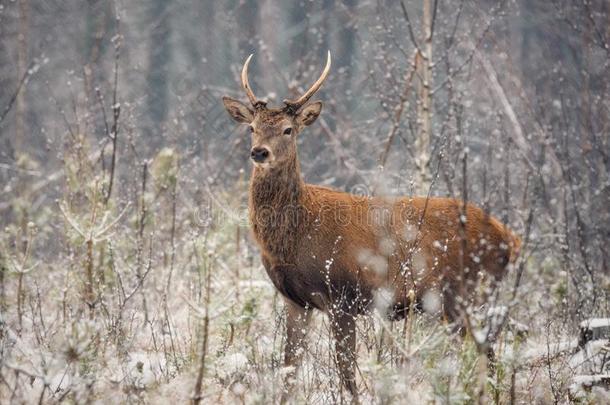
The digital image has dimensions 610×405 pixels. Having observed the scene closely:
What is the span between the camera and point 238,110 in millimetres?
5988

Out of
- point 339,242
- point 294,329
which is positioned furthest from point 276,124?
point 294,329

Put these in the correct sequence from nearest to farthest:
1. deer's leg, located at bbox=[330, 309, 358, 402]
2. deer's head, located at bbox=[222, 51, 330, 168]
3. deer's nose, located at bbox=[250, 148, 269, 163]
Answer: deer's leg, located at bbox=[330, 309, 358, 402] → deer's nose, located at bbox=[250, 148, 269, 163] → deer's head, located at bbox=[222, 51, 330, 168]

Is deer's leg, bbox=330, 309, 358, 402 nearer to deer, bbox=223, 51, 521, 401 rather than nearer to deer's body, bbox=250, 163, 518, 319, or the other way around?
deer, bbox=223, 51, 521, 401

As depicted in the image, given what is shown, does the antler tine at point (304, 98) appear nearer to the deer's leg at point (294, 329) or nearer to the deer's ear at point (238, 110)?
the deer's ear at point (238, 110)

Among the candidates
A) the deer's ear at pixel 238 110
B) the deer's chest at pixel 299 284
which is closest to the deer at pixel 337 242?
the deer's chest at pixel 299 284

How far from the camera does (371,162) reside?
13.4 m

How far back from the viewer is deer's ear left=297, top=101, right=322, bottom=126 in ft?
19.2

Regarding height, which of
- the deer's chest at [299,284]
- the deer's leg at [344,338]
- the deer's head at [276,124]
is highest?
the deer's head at [276,124]

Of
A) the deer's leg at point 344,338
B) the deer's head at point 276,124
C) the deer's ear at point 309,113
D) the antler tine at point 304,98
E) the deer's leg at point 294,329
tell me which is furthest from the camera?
the deer's ear at point 309,113

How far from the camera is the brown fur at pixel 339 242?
5.09m

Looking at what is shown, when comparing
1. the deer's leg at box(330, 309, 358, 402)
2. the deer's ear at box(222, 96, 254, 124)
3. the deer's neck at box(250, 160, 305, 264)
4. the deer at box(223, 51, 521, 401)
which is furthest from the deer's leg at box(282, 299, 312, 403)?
the deer's ear at box(222, 96, 254, 124)

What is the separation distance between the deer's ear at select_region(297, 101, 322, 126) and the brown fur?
0.02 meters

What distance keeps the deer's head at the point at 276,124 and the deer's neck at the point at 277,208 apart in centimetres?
12

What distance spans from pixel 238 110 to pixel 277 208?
1.10m
